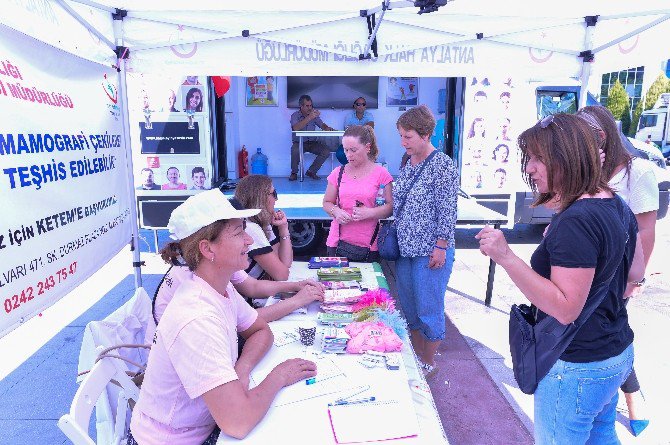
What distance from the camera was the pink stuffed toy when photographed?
195 cm

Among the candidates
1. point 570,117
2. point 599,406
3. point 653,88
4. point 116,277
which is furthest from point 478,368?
point 653,88

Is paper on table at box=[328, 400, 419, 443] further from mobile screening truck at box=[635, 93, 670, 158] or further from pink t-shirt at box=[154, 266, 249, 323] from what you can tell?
mobile screening truck at box=[635, 93, 670, 158]

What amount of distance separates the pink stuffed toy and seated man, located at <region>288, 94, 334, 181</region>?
22.3 ft

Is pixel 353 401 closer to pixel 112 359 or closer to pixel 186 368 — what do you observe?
pixel 186 368

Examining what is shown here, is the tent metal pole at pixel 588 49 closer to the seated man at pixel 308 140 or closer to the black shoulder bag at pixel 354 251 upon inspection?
the black shoulder bag at pixel 354 251

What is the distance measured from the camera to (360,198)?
11.0ft

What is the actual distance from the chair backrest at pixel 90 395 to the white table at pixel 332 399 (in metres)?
0.48

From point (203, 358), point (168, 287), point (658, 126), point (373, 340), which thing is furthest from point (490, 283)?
point (658, 126)

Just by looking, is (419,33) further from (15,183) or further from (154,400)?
(154,400)

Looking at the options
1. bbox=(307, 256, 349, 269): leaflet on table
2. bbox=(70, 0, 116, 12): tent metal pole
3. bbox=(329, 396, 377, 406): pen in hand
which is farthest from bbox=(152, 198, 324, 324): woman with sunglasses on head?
bbox=(70, 0, 116, 12): tent metal pole

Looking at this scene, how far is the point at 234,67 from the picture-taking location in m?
3.72

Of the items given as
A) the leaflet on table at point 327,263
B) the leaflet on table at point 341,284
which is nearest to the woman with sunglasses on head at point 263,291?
the leaflet on table at point 341,284

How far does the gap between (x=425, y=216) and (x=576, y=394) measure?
1621mm

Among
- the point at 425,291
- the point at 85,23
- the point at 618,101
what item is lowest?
the point at 425,291
